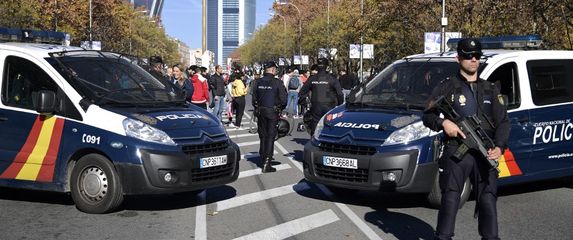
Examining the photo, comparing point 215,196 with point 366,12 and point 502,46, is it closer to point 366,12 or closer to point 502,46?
point 502,46

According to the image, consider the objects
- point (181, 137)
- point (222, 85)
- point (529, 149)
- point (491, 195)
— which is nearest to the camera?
point (491, 195)

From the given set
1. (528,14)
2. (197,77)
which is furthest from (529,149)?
(528,14)

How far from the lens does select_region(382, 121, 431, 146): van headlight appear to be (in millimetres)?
6871

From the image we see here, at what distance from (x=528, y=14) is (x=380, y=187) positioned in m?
19.4

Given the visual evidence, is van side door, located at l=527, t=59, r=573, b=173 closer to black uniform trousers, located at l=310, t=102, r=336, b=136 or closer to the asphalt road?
the asphalt road

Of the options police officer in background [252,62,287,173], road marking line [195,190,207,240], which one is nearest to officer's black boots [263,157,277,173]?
police officer in background [252,62,287,173]

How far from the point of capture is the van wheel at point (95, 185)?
22.0 ft

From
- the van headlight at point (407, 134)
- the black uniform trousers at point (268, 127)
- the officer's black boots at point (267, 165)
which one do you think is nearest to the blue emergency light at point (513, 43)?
the van headlight at point (407, 134)

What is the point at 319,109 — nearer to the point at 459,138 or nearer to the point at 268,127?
the point at 268,127

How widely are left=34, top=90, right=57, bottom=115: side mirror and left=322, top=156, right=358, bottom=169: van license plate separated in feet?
9.92

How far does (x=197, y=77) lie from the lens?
1552 centimetres

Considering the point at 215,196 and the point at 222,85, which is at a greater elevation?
the point at 222,85

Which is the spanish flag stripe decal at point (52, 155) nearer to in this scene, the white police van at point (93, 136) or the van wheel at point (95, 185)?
the white police van at point (93, 136)

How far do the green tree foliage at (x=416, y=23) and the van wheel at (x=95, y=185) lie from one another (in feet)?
17.8
